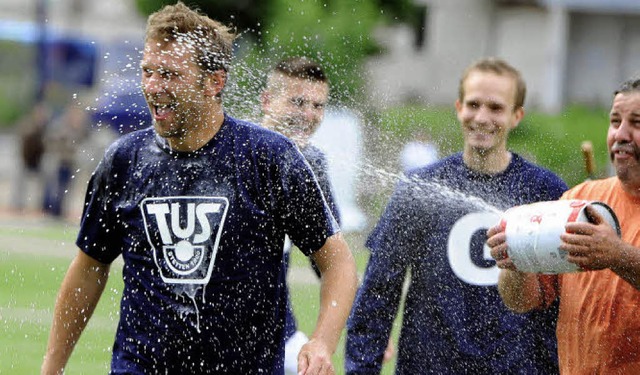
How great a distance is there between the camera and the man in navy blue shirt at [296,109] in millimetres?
6211

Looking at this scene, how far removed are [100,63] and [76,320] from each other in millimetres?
30294

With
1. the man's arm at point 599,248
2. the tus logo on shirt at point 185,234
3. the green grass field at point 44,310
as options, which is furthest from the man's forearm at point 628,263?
the green grass field at point 44,310

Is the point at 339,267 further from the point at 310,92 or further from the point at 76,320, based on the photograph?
the point at 310,92

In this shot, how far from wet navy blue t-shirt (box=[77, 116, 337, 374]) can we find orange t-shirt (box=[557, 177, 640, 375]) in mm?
892

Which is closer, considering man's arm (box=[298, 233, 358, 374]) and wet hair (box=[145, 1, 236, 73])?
man's arm (box=[298, 233, 358, 374])

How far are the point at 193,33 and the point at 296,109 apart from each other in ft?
4.68

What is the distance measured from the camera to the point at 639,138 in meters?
4.77

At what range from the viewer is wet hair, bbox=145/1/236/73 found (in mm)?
4953

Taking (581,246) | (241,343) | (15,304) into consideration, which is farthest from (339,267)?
(15,304)

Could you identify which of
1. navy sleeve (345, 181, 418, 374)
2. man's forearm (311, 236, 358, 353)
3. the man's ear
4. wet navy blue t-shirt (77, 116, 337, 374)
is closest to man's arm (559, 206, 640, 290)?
man's forearm (311, 236, 358, 353)

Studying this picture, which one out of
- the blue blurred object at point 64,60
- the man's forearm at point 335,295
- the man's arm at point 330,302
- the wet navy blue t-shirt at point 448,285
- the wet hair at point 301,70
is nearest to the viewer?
the man's arm at point 330,302

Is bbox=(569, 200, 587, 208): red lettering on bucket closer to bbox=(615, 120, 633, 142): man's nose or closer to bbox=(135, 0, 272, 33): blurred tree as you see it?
bbox=(615, 120, 633, 142): man's nose

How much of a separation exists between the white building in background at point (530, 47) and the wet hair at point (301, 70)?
72.0 feet

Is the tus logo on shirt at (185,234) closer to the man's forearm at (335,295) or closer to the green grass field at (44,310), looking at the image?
the man's forearm at (335,295)
